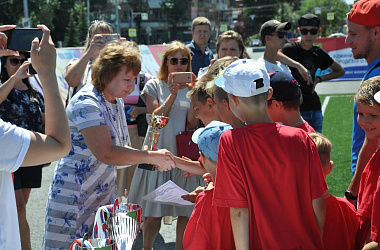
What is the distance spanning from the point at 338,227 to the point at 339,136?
348 inches

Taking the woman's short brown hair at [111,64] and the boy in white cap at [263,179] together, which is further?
the woman's short brown hair at [111,64]

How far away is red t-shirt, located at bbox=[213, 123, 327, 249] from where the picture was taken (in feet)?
8.35

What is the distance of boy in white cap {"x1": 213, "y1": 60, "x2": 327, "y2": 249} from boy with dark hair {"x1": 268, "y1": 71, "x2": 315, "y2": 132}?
30.0 inches

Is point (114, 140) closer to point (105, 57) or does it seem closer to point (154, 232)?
point (105, 57)

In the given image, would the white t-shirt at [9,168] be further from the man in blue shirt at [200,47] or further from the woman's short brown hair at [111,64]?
the man in blue shirt at [200,47]

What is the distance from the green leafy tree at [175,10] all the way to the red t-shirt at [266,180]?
95.1 metres

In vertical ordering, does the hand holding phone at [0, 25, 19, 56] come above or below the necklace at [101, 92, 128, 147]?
above

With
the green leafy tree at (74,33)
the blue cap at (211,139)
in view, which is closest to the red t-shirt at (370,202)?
the blue cap at (211,139)

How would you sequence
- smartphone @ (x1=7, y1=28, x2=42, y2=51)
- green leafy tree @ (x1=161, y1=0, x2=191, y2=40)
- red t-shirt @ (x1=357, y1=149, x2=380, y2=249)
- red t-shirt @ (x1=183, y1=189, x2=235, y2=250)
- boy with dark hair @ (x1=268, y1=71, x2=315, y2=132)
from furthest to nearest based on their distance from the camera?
1. green leafy tree @ (x1=161, y1=0, x2=191, y2=40)
2. boy with dark hair @ (x1=268, y1=71, x2=315, y2=132)
3. smartphone @ (x1=7, y1=28, x2=42, y2=51)
4. red t-shirt @ (x1=183, y1=189, x2=235, y2=250)
5. red t-shirt @ (x1=357, y1=149, x2=380, y2=249)

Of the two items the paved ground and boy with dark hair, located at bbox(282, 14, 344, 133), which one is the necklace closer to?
the paved ground

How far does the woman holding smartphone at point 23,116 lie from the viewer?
4855 mm

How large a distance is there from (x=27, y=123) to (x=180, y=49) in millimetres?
1721

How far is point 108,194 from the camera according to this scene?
3521 mm

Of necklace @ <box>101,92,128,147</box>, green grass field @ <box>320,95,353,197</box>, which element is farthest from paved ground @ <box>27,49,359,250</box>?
green grass field @ <box>320,95,353,197</box>
